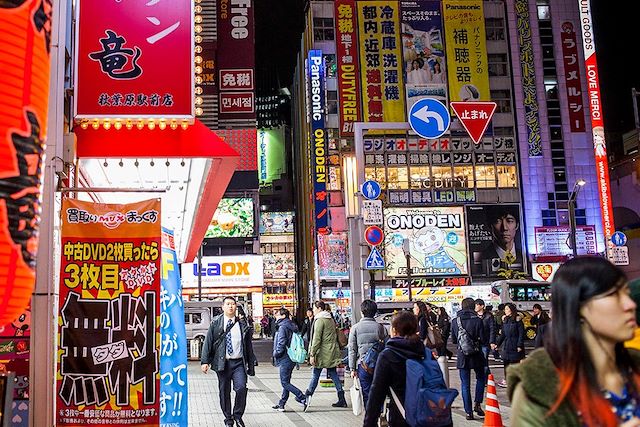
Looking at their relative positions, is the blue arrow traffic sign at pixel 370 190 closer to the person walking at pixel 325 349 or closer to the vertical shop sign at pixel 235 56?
the person walking at pixel 325 349

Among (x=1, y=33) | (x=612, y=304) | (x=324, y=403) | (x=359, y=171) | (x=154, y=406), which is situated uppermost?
(x=359, y=171)

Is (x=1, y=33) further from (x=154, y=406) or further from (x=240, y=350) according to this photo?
(x=240, y=350)

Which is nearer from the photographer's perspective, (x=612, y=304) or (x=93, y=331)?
(x=612, y=304)

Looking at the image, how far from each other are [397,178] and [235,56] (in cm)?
1281

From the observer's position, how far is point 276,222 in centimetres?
7531

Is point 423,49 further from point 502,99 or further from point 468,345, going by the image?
point 468,345

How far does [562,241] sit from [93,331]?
41446 mm

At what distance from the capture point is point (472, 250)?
43.8m

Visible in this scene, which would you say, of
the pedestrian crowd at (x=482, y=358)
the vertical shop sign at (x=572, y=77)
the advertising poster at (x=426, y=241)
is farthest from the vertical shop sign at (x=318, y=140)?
the pedestrian crowd at (x=482, y=358)

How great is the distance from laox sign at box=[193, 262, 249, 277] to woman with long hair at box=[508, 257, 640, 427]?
3830 cm

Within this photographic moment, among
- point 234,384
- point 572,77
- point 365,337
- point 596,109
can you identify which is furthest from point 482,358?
point 572,77

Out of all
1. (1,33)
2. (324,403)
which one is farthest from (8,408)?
(324,403)

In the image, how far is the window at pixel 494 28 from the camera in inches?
1877

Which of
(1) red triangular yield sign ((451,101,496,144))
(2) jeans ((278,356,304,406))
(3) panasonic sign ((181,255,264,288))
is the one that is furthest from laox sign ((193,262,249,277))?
(1) red triangular yield sign ((451,101,496,144))
